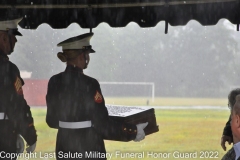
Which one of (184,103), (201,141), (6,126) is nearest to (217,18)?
(6,126)

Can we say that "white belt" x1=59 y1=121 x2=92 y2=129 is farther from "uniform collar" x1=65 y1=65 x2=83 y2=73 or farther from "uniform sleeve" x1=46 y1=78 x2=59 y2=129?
"uniform collar" x1=65 y1=65 x2=83 y2=73

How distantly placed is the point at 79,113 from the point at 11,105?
0.41m

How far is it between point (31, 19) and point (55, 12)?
0.72 ft

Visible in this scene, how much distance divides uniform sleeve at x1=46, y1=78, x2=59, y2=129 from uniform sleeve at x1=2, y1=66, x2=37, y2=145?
0.55 ft

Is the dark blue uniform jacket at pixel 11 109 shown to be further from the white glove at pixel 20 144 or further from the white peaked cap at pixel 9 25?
the white peaked cap at pixel 9 25

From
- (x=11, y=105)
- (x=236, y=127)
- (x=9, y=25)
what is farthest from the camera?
(x=9, y=25)

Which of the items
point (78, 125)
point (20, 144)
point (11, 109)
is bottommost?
point (20, 144)

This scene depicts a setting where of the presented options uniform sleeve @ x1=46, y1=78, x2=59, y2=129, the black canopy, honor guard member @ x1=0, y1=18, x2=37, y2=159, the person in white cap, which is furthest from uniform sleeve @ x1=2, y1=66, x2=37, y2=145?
the person in white cap

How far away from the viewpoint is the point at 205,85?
32.9 meters

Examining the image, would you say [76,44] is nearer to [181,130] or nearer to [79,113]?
[79,113]

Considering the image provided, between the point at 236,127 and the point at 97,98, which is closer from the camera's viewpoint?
the point at 236,127

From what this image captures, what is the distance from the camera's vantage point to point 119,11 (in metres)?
3.73

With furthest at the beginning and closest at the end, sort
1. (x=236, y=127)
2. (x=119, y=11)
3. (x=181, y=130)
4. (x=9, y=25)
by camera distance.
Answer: (x=181, y=130)
(x=119, y=11)
(x=9, y=25)
(x=236, y=127)

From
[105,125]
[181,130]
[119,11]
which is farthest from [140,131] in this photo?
[181,130]
